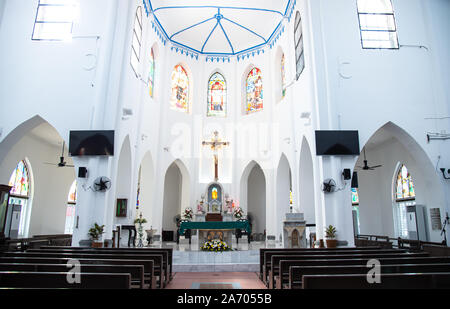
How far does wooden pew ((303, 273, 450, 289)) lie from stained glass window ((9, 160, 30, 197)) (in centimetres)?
1377

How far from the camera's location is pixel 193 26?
16172 mm

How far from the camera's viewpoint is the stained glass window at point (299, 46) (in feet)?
40.1

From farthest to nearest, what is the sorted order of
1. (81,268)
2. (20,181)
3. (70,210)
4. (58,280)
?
(70,210) → (20,181) → (81,268) → (58,280)

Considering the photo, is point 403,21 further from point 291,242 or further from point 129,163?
point 129,163

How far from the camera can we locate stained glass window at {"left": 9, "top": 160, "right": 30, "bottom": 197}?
13.4 metres

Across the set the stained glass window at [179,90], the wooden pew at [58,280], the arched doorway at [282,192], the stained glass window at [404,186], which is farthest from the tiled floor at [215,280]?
the stained glass window at [179,90]

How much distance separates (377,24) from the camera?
1166 centimetres

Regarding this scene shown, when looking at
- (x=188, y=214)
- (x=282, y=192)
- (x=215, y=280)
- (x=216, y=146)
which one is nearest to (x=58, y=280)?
(x=215, y=280)

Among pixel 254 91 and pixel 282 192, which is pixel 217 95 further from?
pixel 282 192

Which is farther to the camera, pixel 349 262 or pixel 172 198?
pixel 172 198

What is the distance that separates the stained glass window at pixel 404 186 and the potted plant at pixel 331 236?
22.1 feet

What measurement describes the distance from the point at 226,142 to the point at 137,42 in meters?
6.61

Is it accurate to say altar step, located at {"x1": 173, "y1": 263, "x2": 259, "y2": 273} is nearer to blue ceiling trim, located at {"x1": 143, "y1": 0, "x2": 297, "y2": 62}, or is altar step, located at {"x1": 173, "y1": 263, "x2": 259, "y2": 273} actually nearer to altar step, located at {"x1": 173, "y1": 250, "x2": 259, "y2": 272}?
altar step, located at {"x1": 173, "y1": 250, "x2": 259, "y2": 272}

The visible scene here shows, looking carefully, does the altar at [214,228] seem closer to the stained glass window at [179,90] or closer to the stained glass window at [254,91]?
the stained glass window at [179,90]
